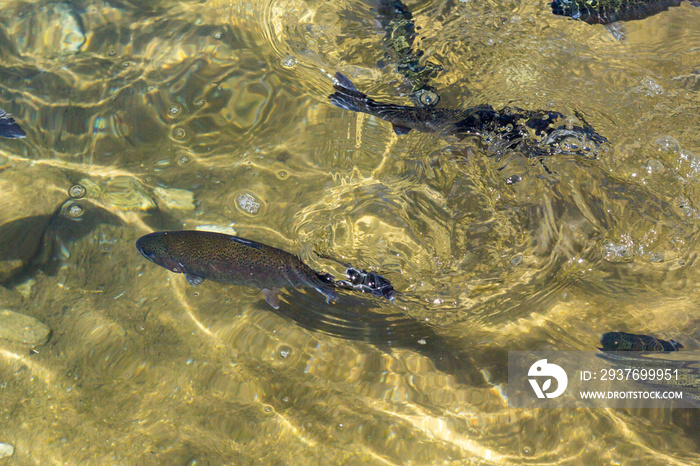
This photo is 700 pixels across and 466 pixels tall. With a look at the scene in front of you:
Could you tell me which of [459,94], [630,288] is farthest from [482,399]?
[459,94]

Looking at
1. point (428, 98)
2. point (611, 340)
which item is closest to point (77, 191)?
point (428, 98)

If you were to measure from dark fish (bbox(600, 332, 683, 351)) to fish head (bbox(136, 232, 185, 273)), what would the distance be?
379cm

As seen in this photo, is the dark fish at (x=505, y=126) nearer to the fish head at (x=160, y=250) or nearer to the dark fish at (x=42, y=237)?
the fish head at (x=160, y=250)

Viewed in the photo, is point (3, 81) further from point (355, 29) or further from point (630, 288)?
point (630, 288)

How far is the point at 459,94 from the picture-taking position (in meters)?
5.30

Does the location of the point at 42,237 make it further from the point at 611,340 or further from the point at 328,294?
the point at 611,340

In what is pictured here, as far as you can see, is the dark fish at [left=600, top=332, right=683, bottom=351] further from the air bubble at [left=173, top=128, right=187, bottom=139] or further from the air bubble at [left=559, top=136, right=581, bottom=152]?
the air bubble at [left=173, top=128, right=187, bottom=139]

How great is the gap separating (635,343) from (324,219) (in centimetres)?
300

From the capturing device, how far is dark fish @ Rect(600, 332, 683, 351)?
3.65 meters

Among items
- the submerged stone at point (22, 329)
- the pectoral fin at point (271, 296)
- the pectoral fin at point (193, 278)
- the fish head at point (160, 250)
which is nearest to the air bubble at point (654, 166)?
the pectoral fin at point (271, 296)

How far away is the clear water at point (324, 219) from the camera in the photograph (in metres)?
3.63

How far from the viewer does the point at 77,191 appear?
15.9 ft

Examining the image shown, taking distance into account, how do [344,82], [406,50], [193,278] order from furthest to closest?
[406,50], [344,82], [193,278]

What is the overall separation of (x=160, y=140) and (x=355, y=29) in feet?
9.65
